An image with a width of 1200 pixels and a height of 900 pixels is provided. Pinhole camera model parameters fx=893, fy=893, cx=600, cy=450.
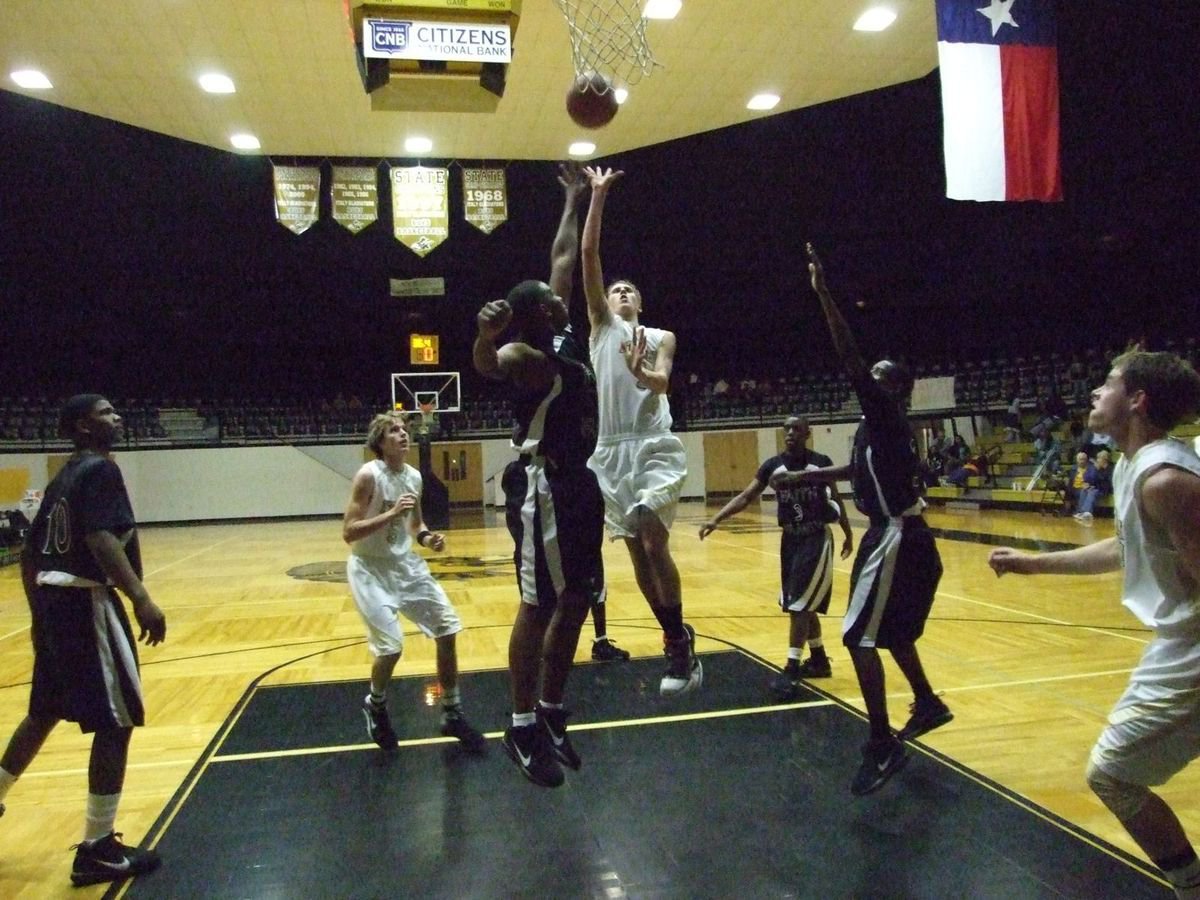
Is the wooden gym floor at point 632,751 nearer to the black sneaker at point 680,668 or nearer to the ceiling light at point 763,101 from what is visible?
the black sneaker at point 680,668

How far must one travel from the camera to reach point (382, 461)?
4770 millimetres

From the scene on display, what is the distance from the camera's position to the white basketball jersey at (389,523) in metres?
4.67

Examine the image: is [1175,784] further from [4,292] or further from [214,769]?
[4,292]

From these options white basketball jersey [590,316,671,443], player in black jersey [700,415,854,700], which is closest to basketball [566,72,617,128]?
white basketball jersey [590,316,671,443]

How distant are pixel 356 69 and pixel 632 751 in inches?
443

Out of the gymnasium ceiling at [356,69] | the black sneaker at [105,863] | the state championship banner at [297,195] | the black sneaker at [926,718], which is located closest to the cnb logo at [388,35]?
the gymnasium ceiling at [356,69]

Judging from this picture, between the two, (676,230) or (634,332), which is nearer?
(634,332)

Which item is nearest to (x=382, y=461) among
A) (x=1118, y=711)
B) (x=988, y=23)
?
(x=1118, y=711)

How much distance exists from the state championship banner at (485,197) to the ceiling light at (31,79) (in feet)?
20.3

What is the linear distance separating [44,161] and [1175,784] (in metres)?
18.0

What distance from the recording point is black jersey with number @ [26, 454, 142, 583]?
10.5 feet

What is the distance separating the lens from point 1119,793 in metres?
2.47

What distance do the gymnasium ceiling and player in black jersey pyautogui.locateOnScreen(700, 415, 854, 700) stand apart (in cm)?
734

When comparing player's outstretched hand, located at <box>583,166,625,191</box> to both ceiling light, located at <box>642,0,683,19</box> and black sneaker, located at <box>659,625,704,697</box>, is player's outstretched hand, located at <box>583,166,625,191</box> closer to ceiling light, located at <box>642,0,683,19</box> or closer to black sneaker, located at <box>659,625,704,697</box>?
black sneaker, located at <box>659,625,704,697</box>
